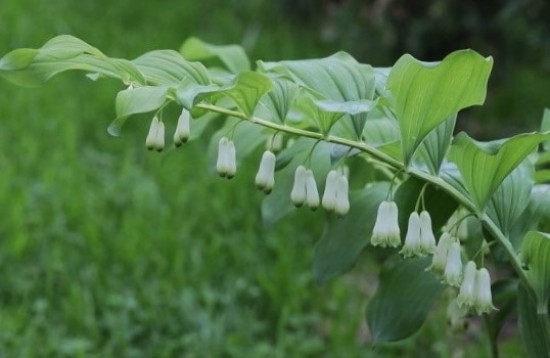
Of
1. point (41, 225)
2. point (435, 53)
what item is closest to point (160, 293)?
point (41, 225)

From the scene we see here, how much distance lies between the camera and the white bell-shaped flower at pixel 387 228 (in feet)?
3.67

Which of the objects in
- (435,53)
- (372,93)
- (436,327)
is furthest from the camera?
(435,53)

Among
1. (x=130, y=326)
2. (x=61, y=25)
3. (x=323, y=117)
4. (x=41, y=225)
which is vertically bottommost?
(x=130, y=326)

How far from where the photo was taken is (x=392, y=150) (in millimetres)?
1255

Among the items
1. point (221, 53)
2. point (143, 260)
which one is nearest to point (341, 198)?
point (221, 53)

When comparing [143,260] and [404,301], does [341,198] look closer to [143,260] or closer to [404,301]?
[404,301]

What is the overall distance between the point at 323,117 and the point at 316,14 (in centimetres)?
327

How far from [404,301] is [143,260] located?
1.29 meters

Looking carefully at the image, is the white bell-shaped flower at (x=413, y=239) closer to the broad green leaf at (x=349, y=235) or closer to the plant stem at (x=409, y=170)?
the plant stem at (x=409, y=170)

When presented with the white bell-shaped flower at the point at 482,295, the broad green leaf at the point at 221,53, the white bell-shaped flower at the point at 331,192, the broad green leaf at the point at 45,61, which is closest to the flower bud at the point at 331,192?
the white bell-shaped flower at the point at 331,192

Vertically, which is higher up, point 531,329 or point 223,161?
point 223,161

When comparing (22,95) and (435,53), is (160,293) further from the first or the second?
(435,53)

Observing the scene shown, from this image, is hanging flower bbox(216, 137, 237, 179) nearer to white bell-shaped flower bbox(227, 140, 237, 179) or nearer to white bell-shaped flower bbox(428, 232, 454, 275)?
white bell-shaped flower bbox(227, 140, 237, 179)

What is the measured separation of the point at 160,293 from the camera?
8.09 ft
